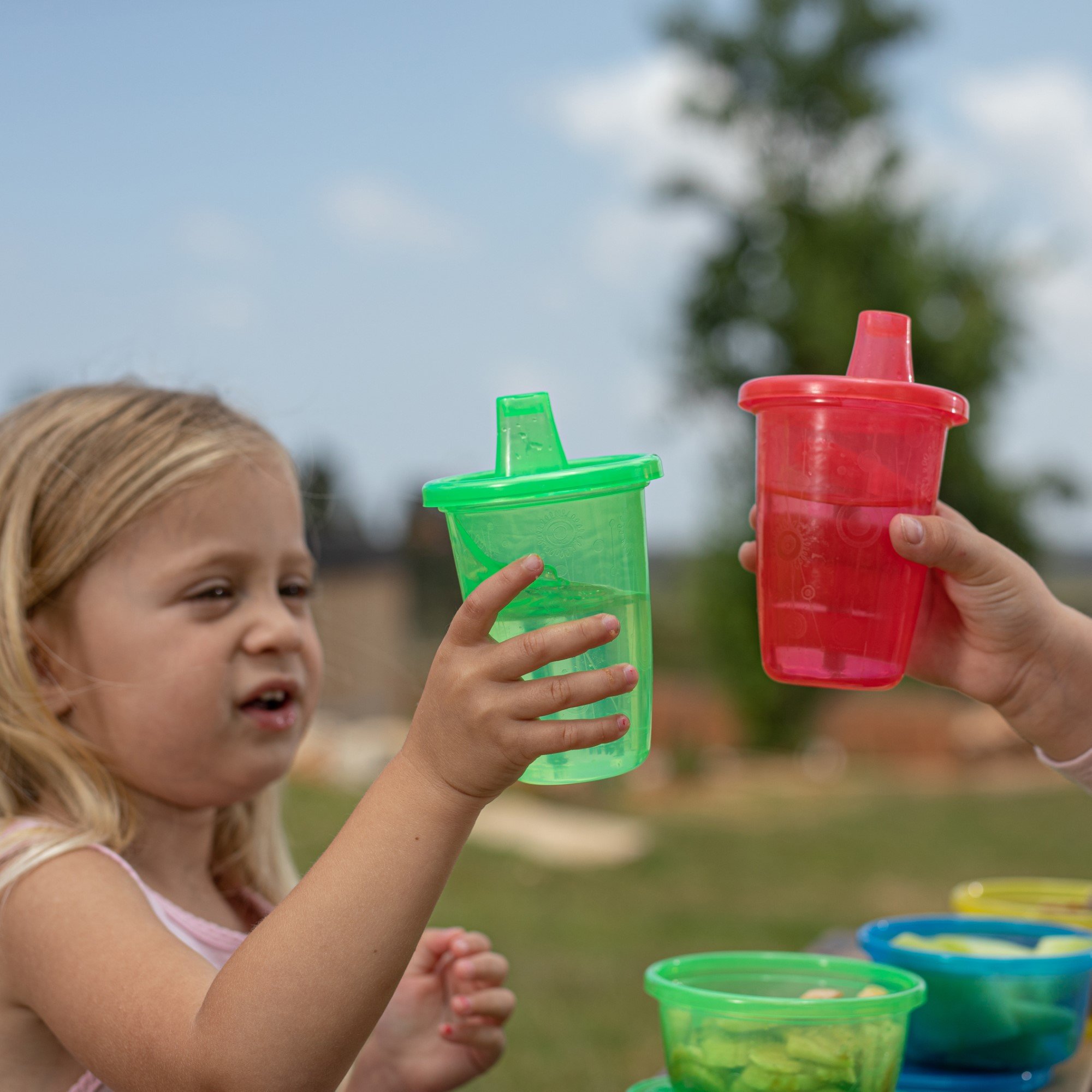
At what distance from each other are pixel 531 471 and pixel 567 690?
211 millimetres

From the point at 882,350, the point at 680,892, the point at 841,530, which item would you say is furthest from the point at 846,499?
the point at 680,892

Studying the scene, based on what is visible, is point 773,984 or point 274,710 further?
point 274,710

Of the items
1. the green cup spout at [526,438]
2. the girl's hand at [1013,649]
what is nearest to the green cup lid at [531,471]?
the green cup spout at [526,438]

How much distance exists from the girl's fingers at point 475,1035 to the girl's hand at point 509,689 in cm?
74

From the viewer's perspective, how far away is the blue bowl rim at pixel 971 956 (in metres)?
1.61

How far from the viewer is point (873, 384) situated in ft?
4.21

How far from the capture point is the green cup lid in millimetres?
1127

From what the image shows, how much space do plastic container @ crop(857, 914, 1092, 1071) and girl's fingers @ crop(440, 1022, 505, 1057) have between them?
57 centimetres

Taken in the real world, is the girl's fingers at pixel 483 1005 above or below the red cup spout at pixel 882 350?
below

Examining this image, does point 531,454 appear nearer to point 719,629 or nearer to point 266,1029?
point 266,1029

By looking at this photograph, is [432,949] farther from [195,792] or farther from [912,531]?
[912,531]

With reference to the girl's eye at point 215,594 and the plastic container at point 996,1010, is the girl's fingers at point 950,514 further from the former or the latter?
the girl's eye at point 215,594

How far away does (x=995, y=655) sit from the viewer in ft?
5.39

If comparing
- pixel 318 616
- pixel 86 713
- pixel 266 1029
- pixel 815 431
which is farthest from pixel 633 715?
pixel 318 616
